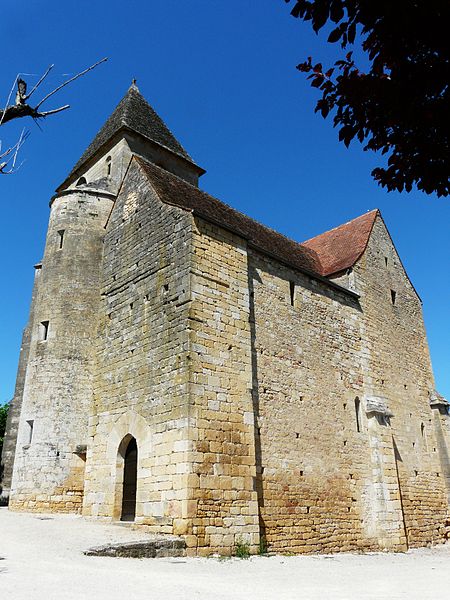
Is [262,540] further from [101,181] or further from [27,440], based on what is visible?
[101,181]

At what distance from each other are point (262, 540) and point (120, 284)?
20.7 feet

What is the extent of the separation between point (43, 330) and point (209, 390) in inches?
210

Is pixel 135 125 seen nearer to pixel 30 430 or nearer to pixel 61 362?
pixel 61 362

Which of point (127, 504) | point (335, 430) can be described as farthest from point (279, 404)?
point (127, 504)

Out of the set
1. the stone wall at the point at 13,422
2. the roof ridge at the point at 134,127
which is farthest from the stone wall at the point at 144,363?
the roof ridge at the point at 134,127

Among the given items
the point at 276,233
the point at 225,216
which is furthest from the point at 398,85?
the point at 276,233

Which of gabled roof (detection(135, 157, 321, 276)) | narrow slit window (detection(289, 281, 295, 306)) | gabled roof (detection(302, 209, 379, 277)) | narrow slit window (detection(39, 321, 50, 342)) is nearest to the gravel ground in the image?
narrow slit window (detection(39, 321, 50, 342))

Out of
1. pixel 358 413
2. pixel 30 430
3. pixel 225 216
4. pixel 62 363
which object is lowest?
pixel 30 430

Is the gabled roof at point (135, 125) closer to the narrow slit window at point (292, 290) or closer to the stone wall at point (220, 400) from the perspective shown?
the narrow slit window at point (292, 290)

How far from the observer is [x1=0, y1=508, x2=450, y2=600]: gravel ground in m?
5.08

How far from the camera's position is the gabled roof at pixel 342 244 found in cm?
1597

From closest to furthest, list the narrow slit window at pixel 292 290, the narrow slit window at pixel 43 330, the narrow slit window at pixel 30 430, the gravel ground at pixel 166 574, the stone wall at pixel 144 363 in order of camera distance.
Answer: the gravel ground at pixel 166 574, the stone wall at pixel 144 363, the narrow slit window at pixel 30 430, the narrow slit window at pixel 43 330, the narrow slit window at pixel 292 290

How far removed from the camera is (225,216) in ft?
44.9

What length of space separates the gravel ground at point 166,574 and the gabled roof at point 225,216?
20.6ft
